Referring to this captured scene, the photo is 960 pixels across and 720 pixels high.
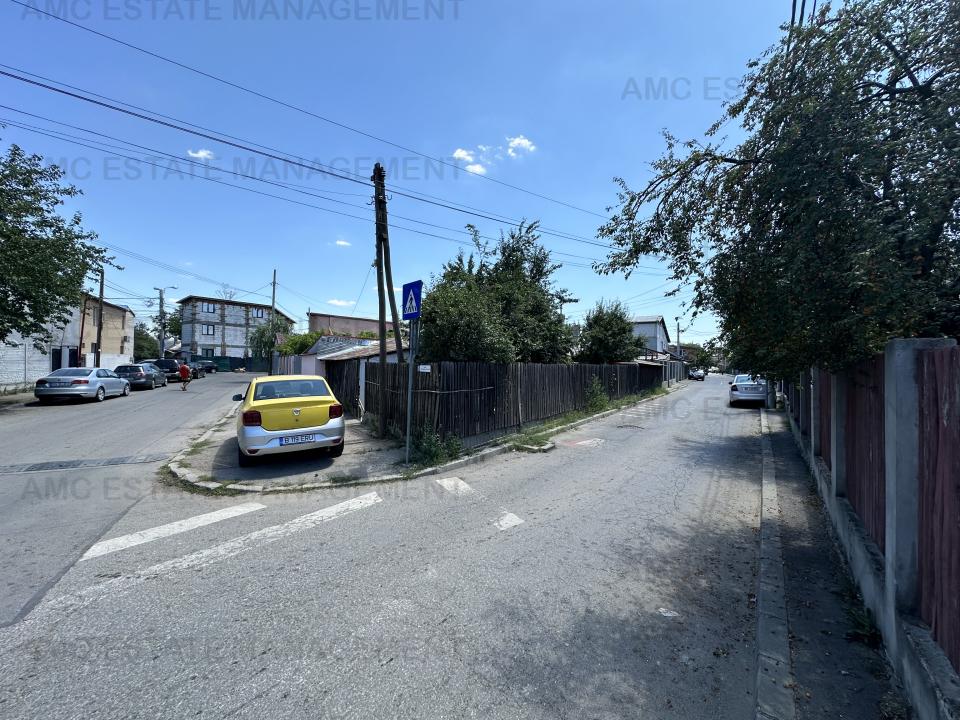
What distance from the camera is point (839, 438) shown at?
4.82 m

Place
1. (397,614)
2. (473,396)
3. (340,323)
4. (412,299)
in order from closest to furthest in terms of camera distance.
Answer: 1. (397,614)
2. (412,299)
3. (473,396)
4. (340,323)

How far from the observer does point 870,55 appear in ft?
11.5

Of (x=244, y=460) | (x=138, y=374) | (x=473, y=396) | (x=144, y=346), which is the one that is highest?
(x=144, y=346)

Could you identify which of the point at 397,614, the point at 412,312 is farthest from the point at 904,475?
the point at 412,312

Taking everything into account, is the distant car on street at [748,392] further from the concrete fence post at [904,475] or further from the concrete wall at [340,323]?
the concrete wall at [340,323]

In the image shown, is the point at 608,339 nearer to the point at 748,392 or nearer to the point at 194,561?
the point at 748,392

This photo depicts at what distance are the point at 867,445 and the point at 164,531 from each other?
6702 millimetres

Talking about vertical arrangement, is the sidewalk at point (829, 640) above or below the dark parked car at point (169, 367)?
below

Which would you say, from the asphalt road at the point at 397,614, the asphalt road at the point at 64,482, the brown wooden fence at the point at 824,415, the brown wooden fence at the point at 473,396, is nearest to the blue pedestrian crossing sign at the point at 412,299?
the brown wooden fence at the point at 473,396

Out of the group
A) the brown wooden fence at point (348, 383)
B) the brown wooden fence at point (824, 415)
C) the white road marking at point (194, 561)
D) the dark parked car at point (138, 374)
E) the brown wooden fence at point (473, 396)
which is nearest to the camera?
the white road marking at point (194, 561)

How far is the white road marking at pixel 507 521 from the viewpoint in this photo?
5.18m

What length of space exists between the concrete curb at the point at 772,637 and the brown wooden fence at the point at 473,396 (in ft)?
18.0

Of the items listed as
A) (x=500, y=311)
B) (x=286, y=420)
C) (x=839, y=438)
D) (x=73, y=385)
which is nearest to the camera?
(x=839, y=438)

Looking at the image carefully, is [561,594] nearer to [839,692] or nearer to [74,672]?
[839,692]
